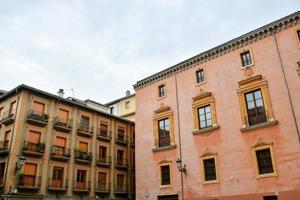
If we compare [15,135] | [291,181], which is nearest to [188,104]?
[291,181]

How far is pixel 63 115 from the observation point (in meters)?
29.7

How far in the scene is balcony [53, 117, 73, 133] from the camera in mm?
28206

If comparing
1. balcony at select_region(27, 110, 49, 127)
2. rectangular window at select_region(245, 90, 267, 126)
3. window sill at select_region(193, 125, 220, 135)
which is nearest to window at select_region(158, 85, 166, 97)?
window sill at select_region(193, 125, 220, 135)

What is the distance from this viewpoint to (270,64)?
2097 cm

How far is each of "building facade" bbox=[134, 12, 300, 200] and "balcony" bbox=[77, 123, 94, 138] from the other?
6.15 metres

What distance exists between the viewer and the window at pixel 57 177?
87.8 feet

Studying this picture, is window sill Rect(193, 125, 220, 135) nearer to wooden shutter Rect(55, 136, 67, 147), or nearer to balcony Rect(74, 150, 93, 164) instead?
balcony Rect(74, 150, 93, 164)

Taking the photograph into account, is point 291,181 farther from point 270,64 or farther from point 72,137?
point 72,137

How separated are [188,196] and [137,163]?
634cm

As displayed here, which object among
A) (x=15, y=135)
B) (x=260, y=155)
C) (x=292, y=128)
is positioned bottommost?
(x=260, y=155)

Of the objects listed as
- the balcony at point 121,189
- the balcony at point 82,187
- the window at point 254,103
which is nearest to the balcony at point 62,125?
the balcony at point 82,187

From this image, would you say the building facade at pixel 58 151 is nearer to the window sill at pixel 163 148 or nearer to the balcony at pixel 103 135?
the balcony at pixel 103 135

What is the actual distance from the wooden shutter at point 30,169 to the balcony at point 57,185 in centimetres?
165

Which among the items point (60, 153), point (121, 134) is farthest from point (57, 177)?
point (121, 134)
